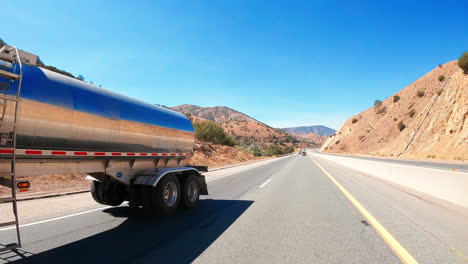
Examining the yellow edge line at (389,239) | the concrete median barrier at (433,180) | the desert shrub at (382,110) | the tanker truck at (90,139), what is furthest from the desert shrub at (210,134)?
the desert shrub at (382,110)

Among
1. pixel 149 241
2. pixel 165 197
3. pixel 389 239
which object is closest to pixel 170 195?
pixel 165 197

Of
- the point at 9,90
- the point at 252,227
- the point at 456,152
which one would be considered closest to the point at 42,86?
the point at 9,90

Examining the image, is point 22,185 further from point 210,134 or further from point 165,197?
point 210,134

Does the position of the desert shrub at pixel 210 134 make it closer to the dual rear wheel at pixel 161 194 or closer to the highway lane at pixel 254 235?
the dual rear wheel at pixel 161 194

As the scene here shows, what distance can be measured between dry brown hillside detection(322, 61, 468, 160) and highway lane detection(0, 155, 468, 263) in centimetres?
3496

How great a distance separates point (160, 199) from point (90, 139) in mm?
2122

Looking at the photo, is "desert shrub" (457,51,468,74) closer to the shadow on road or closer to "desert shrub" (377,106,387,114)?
"desert shrub" (377,106,387,114)

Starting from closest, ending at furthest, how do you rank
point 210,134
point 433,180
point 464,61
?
point 433,180 → point 464,61 → point 210,134

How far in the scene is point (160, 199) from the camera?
21.0 feet

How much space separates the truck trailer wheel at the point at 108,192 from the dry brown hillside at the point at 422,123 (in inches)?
1528

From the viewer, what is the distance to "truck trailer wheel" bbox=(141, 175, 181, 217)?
250 inches

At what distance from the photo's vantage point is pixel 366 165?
18938 mm

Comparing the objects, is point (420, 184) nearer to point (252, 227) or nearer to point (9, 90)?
point (252, 227)

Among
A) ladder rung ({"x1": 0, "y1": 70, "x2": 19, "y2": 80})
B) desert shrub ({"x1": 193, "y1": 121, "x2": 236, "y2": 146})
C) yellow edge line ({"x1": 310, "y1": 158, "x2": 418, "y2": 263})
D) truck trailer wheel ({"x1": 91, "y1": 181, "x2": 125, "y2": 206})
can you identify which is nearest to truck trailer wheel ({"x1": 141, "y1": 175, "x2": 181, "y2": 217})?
truck trailer wheel ({"x1": 91, "y1": 181, "x2": 125, "y2": 206})
